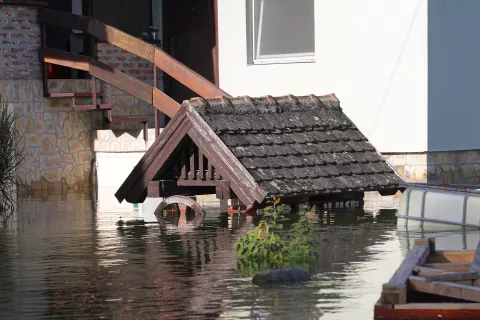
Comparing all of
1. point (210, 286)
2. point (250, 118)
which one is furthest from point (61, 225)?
point (210, 286)

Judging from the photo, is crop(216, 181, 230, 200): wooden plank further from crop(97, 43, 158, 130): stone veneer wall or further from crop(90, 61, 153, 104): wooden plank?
crop(97, 43, 158, 130): stone veneer wall

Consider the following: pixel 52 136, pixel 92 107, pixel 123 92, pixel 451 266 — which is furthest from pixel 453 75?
pixel 451 266

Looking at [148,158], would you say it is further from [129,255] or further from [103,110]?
[103,110]

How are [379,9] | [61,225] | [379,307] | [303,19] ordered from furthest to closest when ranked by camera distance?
[303,19] < [379,9] < [61,225] < [379,307]

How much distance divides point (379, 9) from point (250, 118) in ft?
12.2

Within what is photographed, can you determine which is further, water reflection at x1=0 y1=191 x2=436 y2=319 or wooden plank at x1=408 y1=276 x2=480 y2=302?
water reflection at x1=0 y1=191 x2=436 y2=319

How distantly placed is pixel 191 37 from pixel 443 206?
994cm

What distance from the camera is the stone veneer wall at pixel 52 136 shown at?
2042 cm

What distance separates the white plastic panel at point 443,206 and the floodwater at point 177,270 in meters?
0.39

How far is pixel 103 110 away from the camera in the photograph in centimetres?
2147

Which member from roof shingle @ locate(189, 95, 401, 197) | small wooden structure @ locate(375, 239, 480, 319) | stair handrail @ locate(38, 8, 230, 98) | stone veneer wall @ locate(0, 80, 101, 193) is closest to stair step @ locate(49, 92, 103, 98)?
stone veneer wall @ locate(0, 80, 101, 193)

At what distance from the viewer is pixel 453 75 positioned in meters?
17.9

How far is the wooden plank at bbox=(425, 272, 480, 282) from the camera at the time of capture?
807 cm

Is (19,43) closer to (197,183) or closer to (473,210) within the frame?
(197,183)
